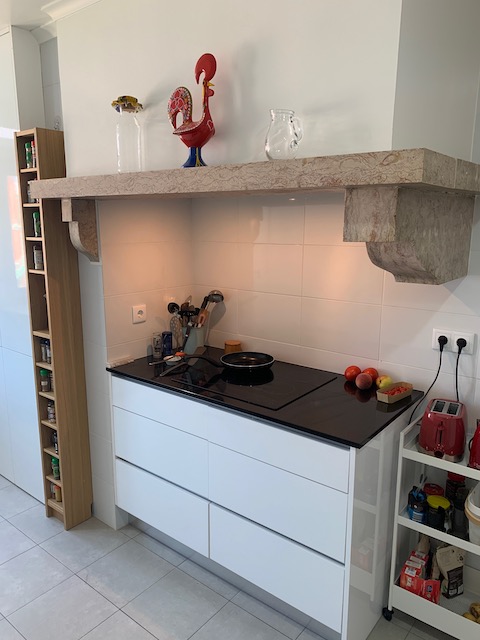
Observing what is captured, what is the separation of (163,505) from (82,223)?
1259mm

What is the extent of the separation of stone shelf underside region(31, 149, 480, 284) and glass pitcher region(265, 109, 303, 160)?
3.4 inches

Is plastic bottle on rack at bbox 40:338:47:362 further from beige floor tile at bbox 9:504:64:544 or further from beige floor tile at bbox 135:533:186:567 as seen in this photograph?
beige floor tile at bbox 135:533:186:567

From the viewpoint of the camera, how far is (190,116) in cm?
156

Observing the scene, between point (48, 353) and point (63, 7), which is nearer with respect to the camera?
point (63, 7)

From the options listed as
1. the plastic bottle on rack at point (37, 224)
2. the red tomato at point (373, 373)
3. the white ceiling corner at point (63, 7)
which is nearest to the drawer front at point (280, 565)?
the red tomato at point (373, 373)

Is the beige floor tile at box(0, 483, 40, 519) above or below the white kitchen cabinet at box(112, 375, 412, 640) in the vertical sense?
below

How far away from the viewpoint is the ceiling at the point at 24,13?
197 centimetres

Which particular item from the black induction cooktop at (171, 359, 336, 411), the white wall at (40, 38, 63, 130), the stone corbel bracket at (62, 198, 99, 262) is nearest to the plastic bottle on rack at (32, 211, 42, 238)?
the stone corbel bracket at (62, 198, 99, 262)

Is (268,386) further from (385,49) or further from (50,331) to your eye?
(385,49)

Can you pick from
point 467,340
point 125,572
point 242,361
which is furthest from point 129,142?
point 125,572

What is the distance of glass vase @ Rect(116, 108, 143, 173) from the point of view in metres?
1.77

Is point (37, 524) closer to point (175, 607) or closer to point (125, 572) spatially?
point (125, 572)

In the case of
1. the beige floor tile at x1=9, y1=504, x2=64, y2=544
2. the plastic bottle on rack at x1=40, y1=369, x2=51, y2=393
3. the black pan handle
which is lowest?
the beige floor tile at x1=9, y1=504, x2=64, y2=544

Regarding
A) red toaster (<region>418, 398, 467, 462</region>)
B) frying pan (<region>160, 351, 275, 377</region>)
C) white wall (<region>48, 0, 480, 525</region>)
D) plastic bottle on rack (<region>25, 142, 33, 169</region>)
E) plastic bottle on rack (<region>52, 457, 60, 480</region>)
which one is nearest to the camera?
white wall (<region>48, 0, 480, 525</region>)
